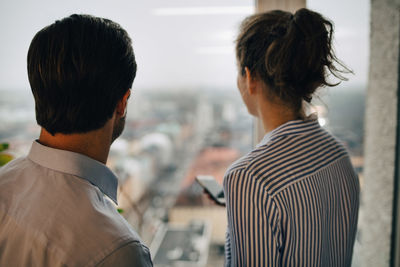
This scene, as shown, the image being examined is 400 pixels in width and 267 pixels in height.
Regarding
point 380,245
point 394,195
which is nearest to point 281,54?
point 394,195

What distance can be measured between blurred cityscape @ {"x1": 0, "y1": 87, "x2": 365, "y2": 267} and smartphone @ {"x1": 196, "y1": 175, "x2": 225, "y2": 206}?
0.35 meters

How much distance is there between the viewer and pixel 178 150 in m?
1.37

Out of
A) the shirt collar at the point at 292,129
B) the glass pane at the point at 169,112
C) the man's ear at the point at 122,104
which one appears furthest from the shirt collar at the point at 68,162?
the glass pane at the point at 169,112

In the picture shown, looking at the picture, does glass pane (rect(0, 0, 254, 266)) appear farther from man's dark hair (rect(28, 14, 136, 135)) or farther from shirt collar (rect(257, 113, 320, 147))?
man's dark hair (rect(28, 14, 136, 135))

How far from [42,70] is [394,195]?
1.35 meters

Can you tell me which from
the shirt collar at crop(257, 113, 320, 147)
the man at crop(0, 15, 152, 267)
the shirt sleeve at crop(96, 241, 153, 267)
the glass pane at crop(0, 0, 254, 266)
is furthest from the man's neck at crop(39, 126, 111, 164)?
the glass pane at crop(0, 0, 254, 266)

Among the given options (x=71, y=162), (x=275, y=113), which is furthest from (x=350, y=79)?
(x=71, y=162)

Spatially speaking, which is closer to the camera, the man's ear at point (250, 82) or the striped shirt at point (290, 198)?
the striped shirt at point (290, 198)

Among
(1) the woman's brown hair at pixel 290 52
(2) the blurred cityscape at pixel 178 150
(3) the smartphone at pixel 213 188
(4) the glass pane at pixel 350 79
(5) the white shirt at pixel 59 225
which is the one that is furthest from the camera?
(2) the blurred cityscape at pixel 178 150

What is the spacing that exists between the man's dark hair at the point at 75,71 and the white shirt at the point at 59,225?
80 mm

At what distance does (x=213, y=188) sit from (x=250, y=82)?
0.35 metres

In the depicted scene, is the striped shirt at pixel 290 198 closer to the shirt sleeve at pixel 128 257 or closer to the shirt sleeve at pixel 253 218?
the shirt sleeve at pixel 253 218

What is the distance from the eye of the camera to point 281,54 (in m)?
0.68

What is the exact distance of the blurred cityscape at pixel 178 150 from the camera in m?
1.29
